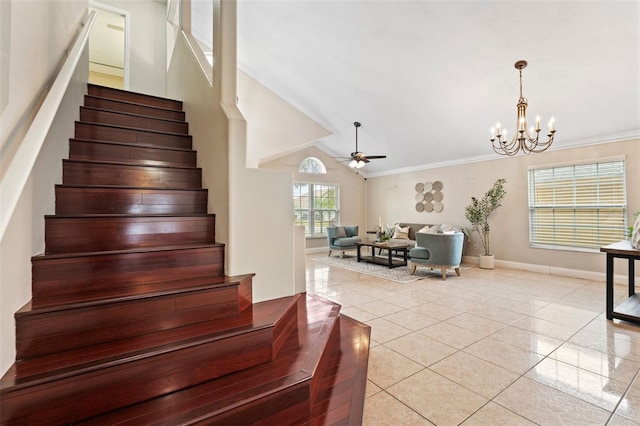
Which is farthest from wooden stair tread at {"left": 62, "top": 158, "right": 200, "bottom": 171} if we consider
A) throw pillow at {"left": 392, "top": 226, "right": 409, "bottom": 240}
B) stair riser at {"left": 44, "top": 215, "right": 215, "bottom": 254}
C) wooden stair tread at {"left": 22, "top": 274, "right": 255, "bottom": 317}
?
throw pillow at {"left": 392, "top": 226, "right": 409, "bottom": 240}

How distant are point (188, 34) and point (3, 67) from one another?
9.74 feet

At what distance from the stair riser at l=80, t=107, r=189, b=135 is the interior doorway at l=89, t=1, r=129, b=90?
8.93 feet

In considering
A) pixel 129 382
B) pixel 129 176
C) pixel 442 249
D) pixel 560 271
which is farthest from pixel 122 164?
pixel 560 271

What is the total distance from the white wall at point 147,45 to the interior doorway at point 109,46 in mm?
99

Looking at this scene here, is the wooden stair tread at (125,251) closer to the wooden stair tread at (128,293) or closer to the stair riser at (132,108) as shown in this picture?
the wooden stair tread at (128,293)

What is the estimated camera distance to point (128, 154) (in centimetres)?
232

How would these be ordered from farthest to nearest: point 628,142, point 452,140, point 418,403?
1. point 452,140
2. point 628,142
3. point 418,403

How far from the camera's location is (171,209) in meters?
2.12

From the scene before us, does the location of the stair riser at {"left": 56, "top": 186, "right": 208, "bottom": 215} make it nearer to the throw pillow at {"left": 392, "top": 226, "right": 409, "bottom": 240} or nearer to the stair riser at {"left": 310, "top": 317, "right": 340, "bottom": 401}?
the stair riser at {"left": 310, "top": 317, "right": 340, "bottom": 401}

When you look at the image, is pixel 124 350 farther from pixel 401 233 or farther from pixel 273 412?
pixel 401 233

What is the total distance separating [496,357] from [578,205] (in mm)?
4335

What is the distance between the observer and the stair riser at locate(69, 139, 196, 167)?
85.0 inches

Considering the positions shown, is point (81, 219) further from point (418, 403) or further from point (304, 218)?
point (304, 218)

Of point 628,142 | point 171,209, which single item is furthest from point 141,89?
point 628,142
